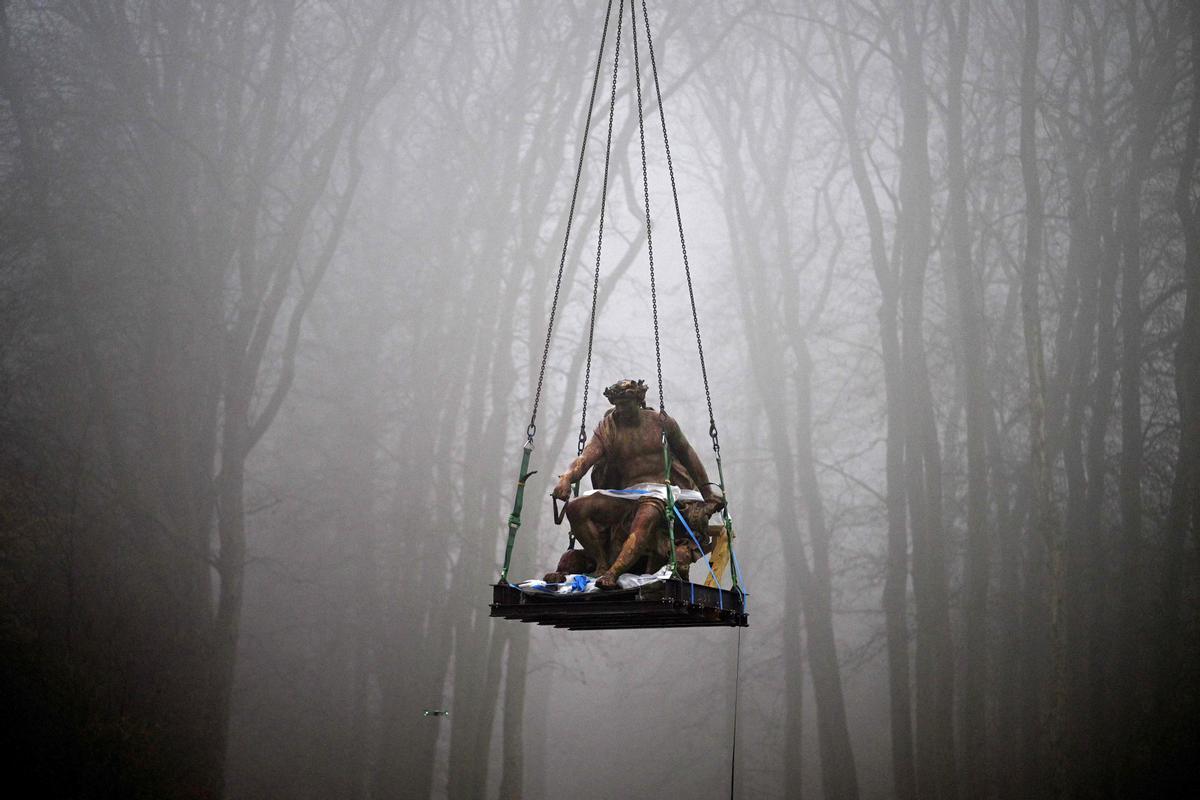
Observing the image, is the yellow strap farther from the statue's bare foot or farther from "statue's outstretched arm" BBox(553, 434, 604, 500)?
the statue's bare foot

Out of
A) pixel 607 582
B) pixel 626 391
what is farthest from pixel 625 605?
pixel 626 391

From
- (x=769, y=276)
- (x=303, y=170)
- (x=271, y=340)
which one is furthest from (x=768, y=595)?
(x=303, y=170)

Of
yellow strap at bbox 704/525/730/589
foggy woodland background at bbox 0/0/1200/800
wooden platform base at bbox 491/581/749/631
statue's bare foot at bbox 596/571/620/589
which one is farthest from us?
foggy woodland background at bbox 0/0/1200/800

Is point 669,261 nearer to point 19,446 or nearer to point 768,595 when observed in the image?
point 768,595

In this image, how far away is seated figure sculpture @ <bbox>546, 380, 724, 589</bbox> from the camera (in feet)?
19.5

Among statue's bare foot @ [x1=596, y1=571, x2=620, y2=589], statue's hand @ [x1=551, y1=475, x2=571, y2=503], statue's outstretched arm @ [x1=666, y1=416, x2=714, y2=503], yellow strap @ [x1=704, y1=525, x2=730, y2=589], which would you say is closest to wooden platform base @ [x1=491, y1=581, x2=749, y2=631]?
statue's bare foot @ [x1=596, y1=571, x2=620, y2=589]

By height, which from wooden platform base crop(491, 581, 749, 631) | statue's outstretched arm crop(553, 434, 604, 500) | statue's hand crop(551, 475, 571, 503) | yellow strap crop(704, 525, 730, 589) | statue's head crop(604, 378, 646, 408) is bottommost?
wooden platform base crop(491, 581, 749, 631)

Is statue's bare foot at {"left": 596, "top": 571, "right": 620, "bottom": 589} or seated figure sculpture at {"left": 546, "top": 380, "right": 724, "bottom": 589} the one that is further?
seated figure sculpture at {"left": 546, "top": 380, "right": 724, "bottom": 589}

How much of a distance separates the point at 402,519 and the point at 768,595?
3.57 m

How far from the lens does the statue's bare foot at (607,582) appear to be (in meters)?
5.59

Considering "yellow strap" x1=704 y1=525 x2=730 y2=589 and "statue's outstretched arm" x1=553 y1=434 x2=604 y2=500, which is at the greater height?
"statue's outstretched arm" x1=553 y1=434 x2=604 y2=500

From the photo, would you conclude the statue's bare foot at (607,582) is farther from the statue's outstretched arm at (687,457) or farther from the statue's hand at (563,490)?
the statue's outstretched arm at (687,457)

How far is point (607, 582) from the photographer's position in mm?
5598

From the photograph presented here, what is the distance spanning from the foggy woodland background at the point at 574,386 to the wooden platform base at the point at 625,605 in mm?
5357
